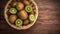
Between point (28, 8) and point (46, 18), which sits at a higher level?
point (28, 8)

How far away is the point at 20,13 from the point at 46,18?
14.3 inches

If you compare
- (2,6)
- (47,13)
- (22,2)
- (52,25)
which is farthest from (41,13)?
(2,6)

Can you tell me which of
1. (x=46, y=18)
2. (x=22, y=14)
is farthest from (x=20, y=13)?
(x=46, y=18)

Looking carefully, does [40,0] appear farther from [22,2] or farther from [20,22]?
[20,22]

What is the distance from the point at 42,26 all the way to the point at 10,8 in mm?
417

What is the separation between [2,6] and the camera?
1.57 m

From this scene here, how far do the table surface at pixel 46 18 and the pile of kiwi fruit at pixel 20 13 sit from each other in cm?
17

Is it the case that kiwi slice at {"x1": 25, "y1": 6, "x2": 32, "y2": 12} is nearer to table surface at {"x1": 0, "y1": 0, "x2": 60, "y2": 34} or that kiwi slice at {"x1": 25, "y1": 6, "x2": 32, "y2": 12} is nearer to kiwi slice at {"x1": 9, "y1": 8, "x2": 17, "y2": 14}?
kiwi slice at {"x1": 9, "y1": 8, "x2": 17, "y2": 14}

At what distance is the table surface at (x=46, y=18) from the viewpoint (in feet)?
5.14

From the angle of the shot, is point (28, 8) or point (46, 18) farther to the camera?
point (46, 18)

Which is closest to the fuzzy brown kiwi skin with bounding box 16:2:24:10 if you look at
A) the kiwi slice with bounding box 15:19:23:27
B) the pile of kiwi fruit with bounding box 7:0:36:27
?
the pile of kiwi fruit with bounding box 7:0:36:27

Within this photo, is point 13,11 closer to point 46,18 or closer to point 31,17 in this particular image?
point 31,17

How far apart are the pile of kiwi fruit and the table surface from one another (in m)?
0.17

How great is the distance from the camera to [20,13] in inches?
53.8
